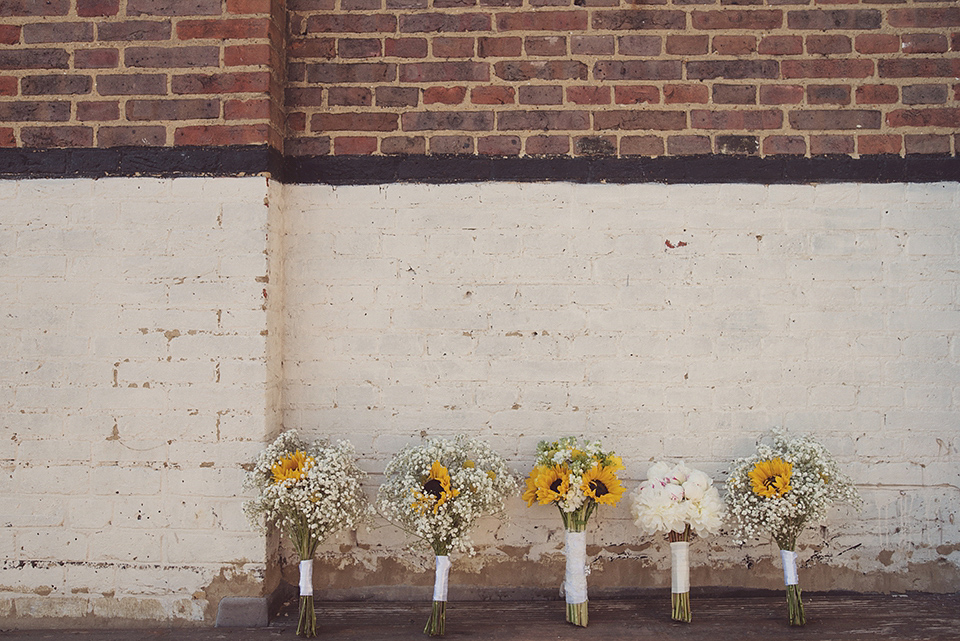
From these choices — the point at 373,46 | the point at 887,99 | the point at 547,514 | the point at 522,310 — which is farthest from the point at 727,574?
the point at 373,46

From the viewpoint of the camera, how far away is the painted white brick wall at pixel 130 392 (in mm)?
2666

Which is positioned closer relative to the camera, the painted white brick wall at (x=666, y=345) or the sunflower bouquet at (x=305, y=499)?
the sunflower bouquet at (x=305, y=499)

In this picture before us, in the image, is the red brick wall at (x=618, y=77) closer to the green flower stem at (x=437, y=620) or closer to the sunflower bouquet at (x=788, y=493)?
the sunflower bouquet at (x=788, y=493)

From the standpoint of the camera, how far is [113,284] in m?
2.71

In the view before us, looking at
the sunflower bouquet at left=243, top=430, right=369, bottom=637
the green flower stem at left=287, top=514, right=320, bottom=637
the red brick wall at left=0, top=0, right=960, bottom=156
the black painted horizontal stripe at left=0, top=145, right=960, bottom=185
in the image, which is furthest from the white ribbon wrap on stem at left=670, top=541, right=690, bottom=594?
the red brick wall at left=0, top=0, right=960, bottom=156

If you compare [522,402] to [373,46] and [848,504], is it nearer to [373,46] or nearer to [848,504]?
[848,504]

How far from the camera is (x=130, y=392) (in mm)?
2689

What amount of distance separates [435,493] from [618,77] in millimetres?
1991

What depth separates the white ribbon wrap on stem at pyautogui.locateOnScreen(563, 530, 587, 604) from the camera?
257 cm

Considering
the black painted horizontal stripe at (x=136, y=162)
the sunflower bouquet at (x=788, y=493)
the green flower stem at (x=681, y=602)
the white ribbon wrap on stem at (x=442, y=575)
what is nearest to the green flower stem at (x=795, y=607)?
the sunflower bouquet at (x=788, y=493)

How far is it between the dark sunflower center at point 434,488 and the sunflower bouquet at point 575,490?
15.6 inches

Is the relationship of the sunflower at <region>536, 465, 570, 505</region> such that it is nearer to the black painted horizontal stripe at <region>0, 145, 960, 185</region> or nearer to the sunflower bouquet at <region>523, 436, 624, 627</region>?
the sunflower bouquet at <region>523, 436, 624, 627</region>

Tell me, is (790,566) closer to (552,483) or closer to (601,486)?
(601,486)

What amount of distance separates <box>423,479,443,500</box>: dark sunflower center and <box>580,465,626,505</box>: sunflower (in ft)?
1.83
